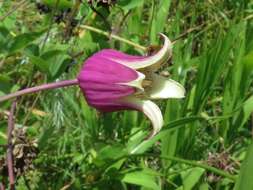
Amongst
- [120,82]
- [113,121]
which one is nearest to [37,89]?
[120,82]

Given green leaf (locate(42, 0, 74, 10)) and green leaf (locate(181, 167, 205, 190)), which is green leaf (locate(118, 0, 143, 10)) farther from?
green leaf (locate(181, 167, 205, 190))

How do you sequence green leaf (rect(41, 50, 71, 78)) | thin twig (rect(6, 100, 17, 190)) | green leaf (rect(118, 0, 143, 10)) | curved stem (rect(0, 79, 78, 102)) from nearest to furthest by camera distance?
curved stem (rect(0, 79, 78, 102)) < thin twig (rect(6, 100, 17, 190)) < green leaf (rect(41, 50, 71, 78)) < green leaf (rect(118, 0, 143, 10))


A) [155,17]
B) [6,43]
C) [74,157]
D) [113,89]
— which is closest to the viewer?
[113,89]

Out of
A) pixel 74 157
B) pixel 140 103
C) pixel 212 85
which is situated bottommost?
pixel 74 157

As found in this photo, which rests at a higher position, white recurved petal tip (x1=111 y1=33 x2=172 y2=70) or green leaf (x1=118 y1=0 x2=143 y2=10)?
green leaf (x1=118 y1=0 x2=143 y2=10)

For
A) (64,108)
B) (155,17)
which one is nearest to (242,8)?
(155,17)

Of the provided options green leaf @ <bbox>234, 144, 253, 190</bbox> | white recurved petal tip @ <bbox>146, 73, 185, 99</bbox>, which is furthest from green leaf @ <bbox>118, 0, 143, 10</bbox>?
green leaf @ <bbox>234, 144, 253, 190</bbox>

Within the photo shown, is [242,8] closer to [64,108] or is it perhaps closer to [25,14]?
[64,108]
